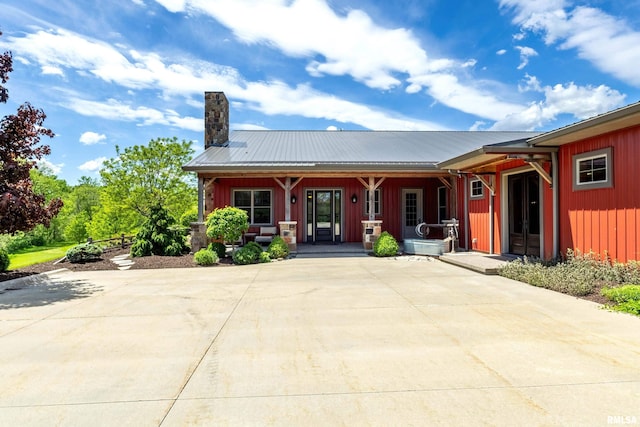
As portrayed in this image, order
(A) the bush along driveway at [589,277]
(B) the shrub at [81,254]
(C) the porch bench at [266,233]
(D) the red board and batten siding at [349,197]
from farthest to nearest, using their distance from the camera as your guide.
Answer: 1. (D) the red board and batten siding at [349,197]
2. (C) the porch bench at [266,233]
3. (B) the shrub at [81,254]
4. (A) the bush along driveway at [589,277]

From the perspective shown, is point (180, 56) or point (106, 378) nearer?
point (106, 378)

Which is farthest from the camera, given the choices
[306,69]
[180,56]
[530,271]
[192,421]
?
A: [306,69]

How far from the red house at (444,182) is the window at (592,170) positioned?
2 centimetres

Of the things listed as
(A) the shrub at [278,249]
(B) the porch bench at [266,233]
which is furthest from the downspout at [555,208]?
(B) the porch bench at [266,233]

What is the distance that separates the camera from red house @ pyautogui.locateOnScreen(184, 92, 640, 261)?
642cm

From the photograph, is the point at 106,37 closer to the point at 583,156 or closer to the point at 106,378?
the point at 106,378

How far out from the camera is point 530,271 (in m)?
6.79

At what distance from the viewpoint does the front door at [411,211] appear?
45.4 feet

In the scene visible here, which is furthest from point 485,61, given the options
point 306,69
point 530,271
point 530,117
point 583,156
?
point 530,117

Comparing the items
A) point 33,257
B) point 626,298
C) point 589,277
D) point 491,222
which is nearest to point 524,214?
point 491,222

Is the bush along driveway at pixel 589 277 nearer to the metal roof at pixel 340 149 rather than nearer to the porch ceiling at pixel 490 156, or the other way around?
the porch ceiling at pixel 490 156

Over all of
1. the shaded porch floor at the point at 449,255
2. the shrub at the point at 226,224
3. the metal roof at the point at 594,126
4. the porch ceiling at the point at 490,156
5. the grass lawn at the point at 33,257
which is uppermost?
the metal roof at the point at 594,126

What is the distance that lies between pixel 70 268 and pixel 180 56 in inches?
295

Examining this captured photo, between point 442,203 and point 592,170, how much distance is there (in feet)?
21.7
